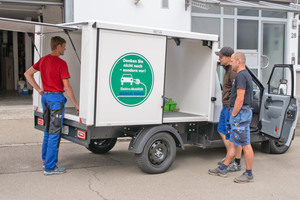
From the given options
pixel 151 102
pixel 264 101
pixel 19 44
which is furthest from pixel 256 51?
pixel 19 44

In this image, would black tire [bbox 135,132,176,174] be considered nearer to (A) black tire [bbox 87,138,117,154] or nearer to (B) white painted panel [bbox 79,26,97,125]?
(B) white painted panel [bbox 79,26,97,125]

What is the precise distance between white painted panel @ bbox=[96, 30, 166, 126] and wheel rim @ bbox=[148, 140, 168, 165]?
0.36 metres

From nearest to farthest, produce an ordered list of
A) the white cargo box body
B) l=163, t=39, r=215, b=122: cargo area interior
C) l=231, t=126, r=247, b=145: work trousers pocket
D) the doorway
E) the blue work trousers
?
1. the white cargo box body
2. l=231, t=126, r=247, b=145: work trousers pocket
3. the blue work trousers
4. l=163, t=39, r=215, b=122: cargo area interior
5. the doorway

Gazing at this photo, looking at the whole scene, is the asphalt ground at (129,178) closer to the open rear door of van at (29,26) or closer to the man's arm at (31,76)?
the man's arm at (31,76)

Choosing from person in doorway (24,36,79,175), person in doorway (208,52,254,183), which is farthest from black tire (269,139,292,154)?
person in doorway (24,36,79,175)

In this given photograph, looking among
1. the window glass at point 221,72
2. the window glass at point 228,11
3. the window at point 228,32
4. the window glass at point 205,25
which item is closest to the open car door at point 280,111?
the window glass at point 221,72

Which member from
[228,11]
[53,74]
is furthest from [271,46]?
[53,74]

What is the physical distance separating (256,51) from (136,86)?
8275 mm

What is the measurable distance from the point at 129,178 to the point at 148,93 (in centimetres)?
126

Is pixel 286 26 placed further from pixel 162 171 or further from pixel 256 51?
pixel 162 171

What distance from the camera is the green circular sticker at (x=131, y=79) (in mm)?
5058

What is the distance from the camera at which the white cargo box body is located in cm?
486

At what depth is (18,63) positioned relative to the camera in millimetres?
15836

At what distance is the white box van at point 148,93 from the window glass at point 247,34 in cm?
550
